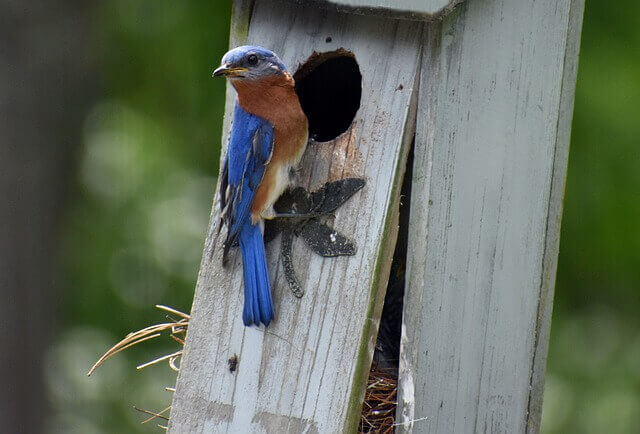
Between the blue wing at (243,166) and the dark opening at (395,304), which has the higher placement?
the blue wing at (243,166)

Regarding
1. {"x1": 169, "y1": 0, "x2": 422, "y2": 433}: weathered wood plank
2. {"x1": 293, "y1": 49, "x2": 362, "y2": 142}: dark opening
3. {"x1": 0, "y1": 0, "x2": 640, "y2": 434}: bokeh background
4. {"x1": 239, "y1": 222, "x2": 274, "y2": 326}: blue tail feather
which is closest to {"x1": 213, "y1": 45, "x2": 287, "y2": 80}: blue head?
{"x1": 169, "y1": 0, "x2": 422, "y2": 433}: weathered wood plank

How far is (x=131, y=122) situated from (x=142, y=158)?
26 cm

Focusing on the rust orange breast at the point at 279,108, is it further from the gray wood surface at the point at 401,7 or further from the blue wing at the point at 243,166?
the gray wood surface at the point at 401,7

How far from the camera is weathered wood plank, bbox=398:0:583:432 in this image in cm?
312

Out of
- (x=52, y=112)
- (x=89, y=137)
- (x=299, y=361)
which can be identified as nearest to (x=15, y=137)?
(x=52, y=112)

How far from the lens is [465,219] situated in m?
3.16

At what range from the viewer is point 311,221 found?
10.5 ft

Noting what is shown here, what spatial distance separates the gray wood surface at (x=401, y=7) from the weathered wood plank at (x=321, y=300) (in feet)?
0.52

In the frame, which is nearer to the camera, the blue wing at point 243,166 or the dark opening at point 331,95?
the blue wing at point 243,166

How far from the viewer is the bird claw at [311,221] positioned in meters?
3.13

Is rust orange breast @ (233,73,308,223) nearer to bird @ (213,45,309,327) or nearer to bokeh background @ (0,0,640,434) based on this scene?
bird @ (213,45,309,327)

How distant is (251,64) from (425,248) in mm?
746

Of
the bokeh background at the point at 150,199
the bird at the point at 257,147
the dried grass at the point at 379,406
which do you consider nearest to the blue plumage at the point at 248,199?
the bird at the point at 257,147

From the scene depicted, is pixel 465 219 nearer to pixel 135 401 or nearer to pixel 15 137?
pixel 15 137
